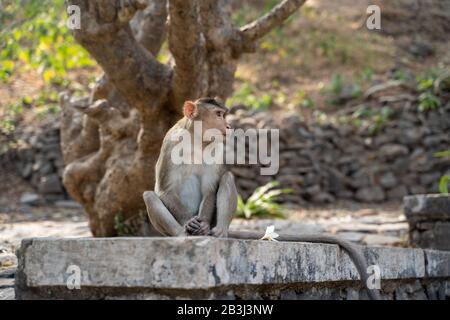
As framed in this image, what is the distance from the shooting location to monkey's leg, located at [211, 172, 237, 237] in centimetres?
485

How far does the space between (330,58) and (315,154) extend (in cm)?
430

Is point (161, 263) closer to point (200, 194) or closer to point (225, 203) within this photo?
point (225, 203)

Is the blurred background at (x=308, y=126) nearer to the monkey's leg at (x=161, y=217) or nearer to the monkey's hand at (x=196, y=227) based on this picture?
the monkey's leg at (x=161, y=217)

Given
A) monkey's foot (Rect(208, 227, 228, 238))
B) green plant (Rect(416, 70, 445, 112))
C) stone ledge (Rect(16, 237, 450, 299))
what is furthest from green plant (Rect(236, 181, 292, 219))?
stone ledge (Rect(16, 237, 450, 299))

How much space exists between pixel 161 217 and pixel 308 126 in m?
10.1

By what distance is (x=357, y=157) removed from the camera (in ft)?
47.1

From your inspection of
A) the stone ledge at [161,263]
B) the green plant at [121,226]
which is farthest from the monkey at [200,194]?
the green plant at [121,226]

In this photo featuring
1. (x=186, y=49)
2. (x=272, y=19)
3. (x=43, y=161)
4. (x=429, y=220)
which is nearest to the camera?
(x=186, y=49)

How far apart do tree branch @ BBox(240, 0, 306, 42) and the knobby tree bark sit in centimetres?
1

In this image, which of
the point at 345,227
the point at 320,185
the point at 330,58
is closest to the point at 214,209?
the point at 345,227

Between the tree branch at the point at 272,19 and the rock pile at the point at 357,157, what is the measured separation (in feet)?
20.0

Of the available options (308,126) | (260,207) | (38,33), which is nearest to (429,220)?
(260,207)

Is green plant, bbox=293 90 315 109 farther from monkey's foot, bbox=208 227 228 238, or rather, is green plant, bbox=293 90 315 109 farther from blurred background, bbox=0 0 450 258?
monkey's foot, bbox=208 227 228 238
